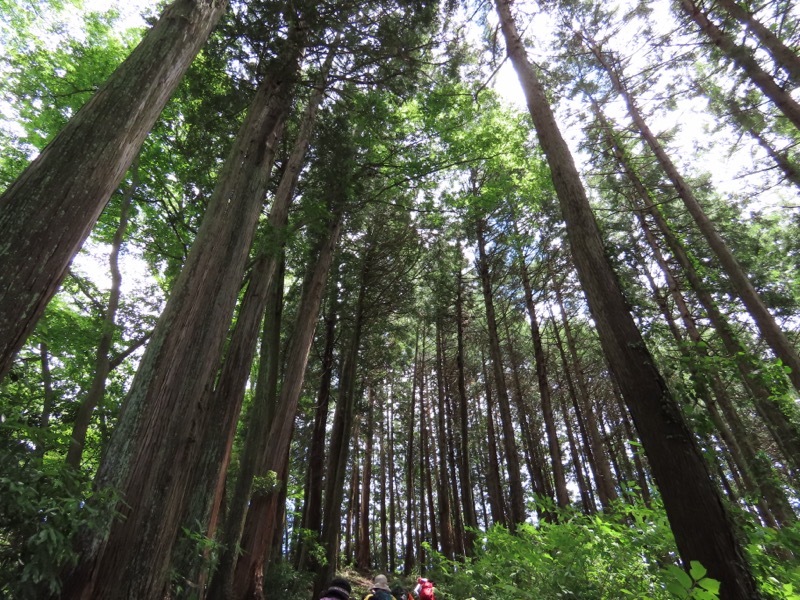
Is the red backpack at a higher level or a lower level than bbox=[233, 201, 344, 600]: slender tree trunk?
lower

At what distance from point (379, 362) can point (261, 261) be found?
450 inches

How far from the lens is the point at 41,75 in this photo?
9.48m

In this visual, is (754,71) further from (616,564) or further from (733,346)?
(616,564)

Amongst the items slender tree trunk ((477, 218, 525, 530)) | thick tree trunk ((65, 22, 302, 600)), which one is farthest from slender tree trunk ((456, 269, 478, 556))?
thick tree trunk ((65, 22, 302, 600))

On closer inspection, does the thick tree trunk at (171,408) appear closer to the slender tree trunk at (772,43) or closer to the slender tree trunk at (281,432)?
the slender tree trunk at (281,432)

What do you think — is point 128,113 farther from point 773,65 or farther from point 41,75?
point 773,65

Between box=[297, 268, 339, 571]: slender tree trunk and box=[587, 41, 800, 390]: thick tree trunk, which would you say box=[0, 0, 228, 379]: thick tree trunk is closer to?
box=[587, 41, 800, 390]: thick tree trunk

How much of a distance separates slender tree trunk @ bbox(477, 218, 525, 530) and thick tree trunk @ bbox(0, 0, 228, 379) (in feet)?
36.1

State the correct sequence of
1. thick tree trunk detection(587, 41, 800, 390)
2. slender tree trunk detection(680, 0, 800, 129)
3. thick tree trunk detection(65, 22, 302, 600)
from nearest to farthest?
thick tree trunk detection(65, 22, 302, 600) < slender tree trunk detection(680, 0, 800, 129) < thick tree trunk detection(587, 41, 800, 390)

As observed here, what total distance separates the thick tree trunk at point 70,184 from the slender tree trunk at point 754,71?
10035 millimetres

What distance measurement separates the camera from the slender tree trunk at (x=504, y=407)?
35.6 feet

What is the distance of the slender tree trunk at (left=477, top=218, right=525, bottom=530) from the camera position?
10.8 metres

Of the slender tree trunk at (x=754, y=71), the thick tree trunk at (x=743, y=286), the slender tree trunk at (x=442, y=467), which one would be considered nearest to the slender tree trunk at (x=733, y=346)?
the thick tree trunk at (x=743, y=286)

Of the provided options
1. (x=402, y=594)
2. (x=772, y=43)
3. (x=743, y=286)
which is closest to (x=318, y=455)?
(x=402, y=594)
